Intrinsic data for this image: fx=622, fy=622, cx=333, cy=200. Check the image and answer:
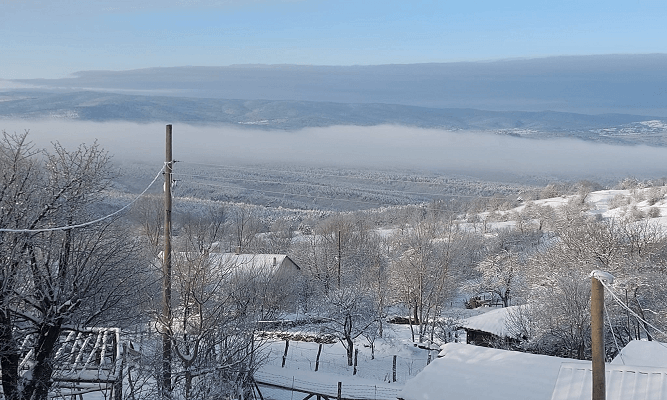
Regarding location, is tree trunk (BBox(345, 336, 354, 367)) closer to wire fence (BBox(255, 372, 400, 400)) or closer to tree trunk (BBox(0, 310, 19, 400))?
wire fence (BBox(255, 372, 400, 400))

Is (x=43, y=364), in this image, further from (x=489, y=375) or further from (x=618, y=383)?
(x=489, y=375)

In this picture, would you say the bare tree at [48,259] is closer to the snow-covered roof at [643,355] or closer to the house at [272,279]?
the snow-covered roof at [643,355]

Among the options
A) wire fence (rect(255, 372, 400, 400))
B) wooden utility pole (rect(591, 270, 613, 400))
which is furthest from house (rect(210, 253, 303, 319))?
wooden utility pole (rect(591, 270, 613, 400))

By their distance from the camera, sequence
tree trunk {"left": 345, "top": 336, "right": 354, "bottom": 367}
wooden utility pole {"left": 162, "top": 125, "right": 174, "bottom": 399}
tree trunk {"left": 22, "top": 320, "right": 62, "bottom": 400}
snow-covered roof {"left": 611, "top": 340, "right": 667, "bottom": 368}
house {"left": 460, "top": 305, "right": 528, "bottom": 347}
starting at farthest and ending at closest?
1. house {"left": 460, "top": 305, "right": 528, "bottom": 347}
2. tree trunk {"left": 345, "top": 336, "right": 354, "bottom": 367}
3. snow-covered roof {"left": 611, "top": 340, "right": 667, "bottom": 368}
4. wooden utility pole {"left": 162, "top": 125, "right": 174, "bottom": 399}
5. tree trunk {"left": 22, "top": 320, "right": 62, "bottom": 400}

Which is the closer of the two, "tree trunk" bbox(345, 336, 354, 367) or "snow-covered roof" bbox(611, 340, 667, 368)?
"snow-covered roof" bbox(611, 340, 667, 368)

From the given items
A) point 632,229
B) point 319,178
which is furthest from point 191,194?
point 632,229

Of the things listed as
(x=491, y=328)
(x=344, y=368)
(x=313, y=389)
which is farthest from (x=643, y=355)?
(x=491, y=328)
